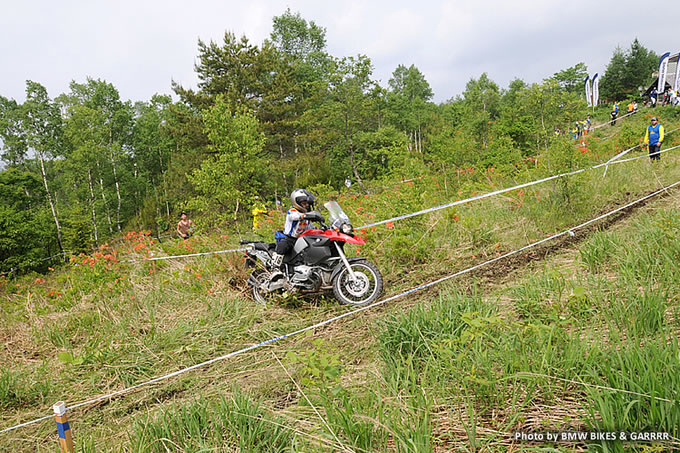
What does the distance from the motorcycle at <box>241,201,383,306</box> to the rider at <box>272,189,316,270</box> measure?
0.10 meters

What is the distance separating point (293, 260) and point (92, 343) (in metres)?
2.45

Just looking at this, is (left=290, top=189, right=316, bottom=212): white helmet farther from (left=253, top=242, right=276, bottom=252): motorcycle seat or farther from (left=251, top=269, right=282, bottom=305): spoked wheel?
(left=251, top=269, right=282, bottom=305): spoked wheel

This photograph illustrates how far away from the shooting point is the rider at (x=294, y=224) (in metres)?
4.92

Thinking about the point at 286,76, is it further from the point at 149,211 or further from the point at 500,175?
the point at 500,175

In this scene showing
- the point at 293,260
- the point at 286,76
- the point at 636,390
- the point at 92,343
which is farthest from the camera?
the point at 286,76

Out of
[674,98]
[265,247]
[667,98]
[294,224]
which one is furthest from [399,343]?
[667,98]

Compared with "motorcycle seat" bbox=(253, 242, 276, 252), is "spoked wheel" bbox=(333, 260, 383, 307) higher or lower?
lower

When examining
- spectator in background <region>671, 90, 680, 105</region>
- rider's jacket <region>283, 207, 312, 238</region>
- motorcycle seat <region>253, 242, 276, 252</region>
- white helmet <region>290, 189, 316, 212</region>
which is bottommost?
motorcycle seat <region>253, 242, 276, 252</region>

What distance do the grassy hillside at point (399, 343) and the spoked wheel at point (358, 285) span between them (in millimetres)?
206

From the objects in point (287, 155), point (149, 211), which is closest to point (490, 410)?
point (287, 155)

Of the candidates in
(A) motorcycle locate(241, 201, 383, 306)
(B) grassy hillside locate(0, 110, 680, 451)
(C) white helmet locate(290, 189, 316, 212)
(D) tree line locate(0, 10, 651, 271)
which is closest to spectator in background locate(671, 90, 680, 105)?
(D) tree line locate(0, 10, 651, 271)

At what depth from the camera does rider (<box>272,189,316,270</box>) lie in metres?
4.92

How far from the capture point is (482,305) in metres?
3.12

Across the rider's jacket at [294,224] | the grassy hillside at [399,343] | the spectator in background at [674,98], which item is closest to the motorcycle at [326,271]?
the rider's jacket at [294,224]
